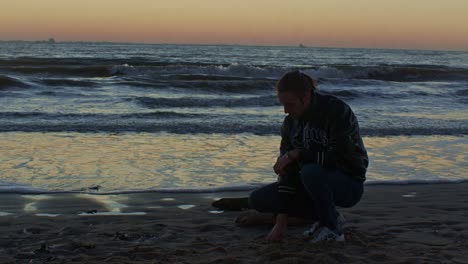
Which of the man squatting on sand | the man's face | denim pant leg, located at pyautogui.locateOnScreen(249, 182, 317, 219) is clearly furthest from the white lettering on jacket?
denim pant leg, located at pyautogui.locateOnScreen(249, 182, 317, 219)

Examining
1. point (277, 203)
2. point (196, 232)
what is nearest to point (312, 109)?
point (277, 203)

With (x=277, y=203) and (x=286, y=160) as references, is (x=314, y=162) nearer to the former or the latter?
(x=286, y=160)

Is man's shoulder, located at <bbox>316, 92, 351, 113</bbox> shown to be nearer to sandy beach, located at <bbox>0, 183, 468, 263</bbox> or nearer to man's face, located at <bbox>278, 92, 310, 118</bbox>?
man's face, located at <bbox>278, 92, 310, 118</bbox>

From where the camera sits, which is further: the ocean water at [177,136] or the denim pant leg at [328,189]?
the ocean water at [177,136]

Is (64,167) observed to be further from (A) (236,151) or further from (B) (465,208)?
(B) (465,208)

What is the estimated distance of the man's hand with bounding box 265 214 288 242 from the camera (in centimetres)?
427

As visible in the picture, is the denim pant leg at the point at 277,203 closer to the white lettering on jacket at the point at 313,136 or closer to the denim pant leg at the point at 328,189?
the denim pant leg at the point at 328,189

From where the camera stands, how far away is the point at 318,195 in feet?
13.4

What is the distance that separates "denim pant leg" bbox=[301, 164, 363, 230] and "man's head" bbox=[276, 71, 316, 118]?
391 millimetres

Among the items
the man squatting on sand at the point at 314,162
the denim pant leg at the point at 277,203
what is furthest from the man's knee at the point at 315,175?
the denim pant leg at the point at 277,203

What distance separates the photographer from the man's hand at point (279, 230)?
168 inches

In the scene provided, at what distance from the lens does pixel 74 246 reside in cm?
416

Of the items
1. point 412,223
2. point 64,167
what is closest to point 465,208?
point 412,223

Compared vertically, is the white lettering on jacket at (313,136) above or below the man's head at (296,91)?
below
